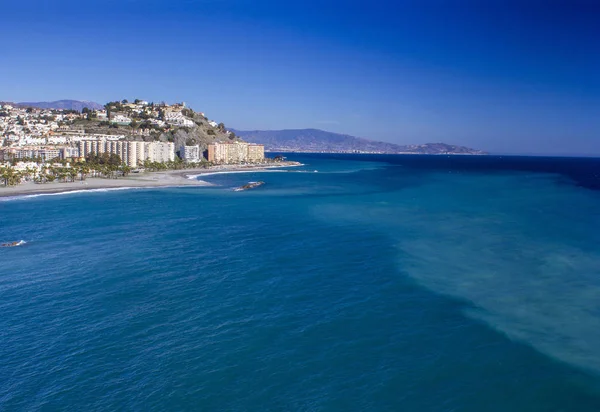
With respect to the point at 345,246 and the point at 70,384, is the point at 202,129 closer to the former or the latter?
the point at 345,246

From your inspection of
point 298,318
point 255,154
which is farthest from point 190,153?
point 298,318

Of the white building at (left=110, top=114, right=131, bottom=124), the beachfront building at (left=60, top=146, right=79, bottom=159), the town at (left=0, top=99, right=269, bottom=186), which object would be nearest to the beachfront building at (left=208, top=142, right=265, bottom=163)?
the town at (left=0, top=99, right=269, bottom=186)

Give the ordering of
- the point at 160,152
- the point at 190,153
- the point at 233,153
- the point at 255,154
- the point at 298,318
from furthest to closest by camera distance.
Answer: the point at 255,154
the point at 233,153
the point at 190,153
the point at 160,152
the point at 298,318

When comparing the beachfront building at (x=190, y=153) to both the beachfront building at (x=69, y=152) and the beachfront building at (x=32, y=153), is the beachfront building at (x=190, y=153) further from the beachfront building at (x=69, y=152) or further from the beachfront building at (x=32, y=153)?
the beachfront building at (x=32, y=153)

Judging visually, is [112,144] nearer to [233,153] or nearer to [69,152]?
[69,152]

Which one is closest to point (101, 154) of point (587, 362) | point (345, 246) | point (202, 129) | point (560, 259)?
point (202, 129)

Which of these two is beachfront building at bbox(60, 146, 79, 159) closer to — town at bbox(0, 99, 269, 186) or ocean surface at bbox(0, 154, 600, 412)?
town at bbox(0, 99, 269, 186)

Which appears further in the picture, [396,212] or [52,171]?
[52,171]
